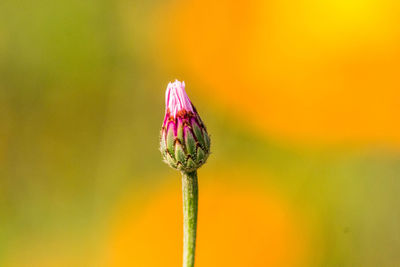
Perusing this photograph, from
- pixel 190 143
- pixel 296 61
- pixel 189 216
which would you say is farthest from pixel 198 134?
pixel 296 61

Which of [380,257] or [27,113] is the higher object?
[27,113]

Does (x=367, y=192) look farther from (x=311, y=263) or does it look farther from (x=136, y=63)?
(x=136, y=63)

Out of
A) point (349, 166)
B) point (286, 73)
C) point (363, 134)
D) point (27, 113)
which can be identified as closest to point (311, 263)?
point (349, 166)

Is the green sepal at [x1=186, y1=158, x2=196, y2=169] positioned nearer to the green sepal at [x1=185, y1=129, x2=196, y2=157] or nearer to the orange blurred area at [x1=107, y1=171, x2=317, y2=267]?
the green sepal at [x1=185, y1=129, x2=196, y2=157]

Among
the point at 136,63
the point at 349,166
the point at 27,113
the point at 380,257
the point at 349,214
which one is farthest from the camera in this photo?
the point at 136,63

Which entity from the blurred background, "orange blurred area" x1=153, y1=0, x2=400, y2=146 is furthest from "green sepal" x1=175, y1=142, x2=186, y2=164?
"orange blurred area" x1=153, y1=0, x2=400, y2=146

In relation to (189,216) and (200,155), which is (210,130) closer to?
(200,155)

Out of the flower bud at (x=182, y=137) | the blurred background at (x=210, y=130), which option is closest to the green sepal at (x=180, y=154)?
the flower bud at (x=182, y=137)
